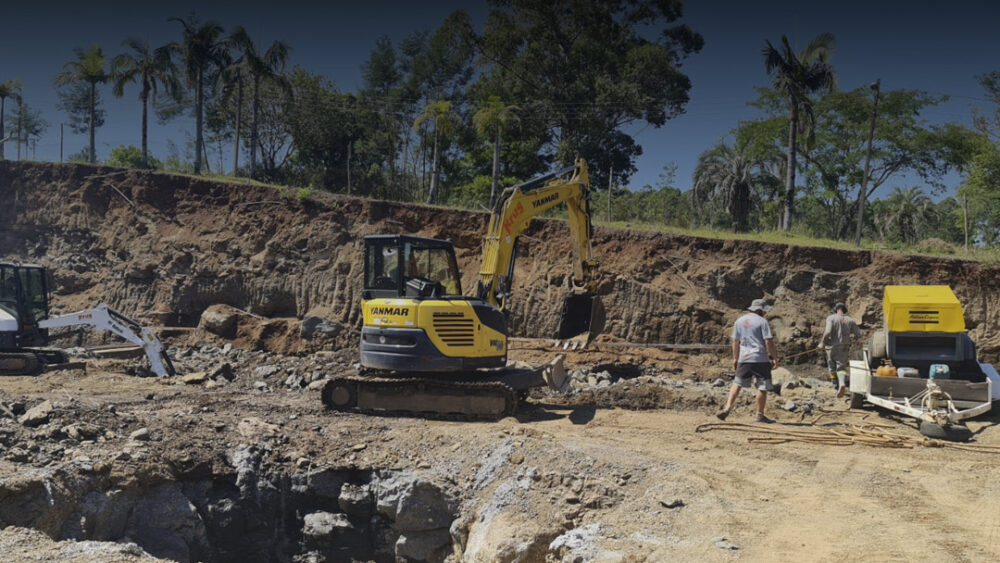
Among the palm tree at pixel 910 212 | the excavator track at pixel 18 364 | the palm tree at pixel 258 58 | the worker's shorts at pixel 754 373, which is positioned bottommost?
the excavator track at pixel 18 364

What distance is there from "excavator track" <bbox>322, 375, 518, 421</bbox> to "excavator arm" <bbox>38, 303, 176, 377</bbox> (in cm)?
611

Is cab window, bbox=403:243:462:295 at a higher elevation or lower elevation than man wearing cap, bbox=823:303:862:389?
higher

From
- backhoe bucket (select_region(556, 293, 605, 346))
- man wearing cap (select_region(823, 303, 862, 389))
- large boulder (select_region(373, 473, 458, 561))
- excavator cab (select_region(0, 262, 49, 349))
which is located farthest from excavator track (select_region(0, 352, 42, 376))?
man wearing cap (select_region(823, 303, 862, 389))

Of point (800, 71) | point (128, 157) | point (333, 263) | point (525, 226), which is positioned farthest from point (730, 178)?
point (128, 157)

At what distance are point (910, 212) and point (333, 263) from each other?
37.6m

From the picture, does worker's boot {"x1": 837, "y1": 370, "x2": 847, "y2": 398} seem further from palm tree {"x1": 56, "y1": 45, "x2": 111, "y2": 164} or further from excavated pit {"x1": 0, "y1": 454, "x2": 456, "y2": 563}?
palm tree {"x1": 56, "y1": 45, "x2": 111, "y2": 164}

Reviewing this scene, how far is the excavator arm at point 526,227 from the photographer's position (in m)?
11.2

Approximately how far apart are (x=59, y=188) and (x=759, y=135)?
26.9 m

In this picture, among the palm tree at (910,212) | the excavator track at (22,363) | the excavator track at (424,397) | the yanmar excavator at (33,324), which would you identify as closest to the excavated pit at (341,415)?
the excavator track at (22,363)

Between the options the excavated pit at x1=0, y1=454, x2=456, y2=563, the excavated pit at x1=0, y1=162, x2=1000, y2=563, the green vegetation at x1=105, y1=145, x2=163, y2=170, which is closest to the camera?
the excavated pit at x1=0, y1=162, x2=1000, y2=563

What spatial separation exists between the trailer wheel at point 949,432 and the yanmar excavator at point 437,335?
511cm

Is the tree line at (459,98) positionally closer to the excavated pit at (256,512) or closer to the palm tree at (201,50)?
the palm tree at (201,50)

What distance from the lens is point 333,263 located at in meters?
20.4

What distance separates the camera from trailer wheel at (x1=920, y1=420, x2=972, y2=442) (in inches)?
355
